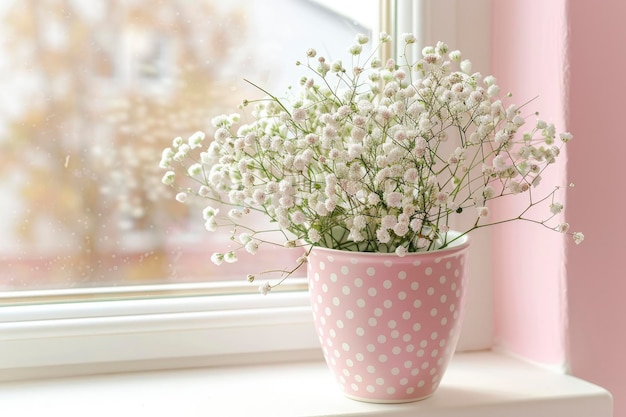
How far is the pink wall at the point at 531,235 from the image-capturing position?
3.55 feet

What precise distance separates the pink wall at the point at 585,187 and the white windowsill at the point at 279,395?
2.7 inches

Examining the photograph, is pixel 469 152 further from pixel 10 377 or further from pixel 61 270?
pixel 10 377

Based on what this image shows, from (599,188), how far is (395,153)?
39 centimetres

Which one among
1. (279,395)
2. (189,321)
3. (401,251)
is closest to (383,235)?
(401,251)

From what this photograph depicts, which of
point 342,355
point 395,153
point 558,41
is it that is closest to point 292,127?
point 395,153

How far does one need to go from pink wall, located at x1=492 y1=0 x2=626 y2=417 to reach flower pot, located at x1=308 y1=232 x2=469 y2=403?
21 centimetres

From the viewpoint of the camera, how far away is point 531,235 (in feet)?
3.73

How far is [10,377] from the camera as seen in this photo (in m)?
1.08

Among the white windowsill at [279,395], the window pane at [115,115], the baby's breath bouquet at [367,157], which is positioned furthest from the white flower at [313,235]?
the window pane at [115,115]

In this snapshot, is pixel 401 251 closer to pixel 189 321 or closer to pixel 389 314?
pixel 389 314

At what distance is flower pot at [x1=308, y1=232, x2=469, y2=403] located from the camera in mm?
907

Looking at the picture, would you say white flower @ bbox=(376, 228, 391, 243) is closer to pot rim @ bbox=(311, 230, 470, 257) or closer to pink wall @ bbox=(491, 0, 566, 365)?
pot rim @ bbox=(311, 230, 470, 257)

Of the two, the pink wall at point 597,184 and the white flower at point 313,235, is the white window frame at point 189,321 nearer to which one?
the pink wall at point 597,184

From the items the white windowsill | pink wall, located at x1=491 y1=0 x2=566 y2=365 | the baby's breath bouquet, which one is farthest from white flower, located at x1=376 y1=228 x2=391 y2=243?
pink wall, located at x1=491 y1=0 x2=566 y2=365
